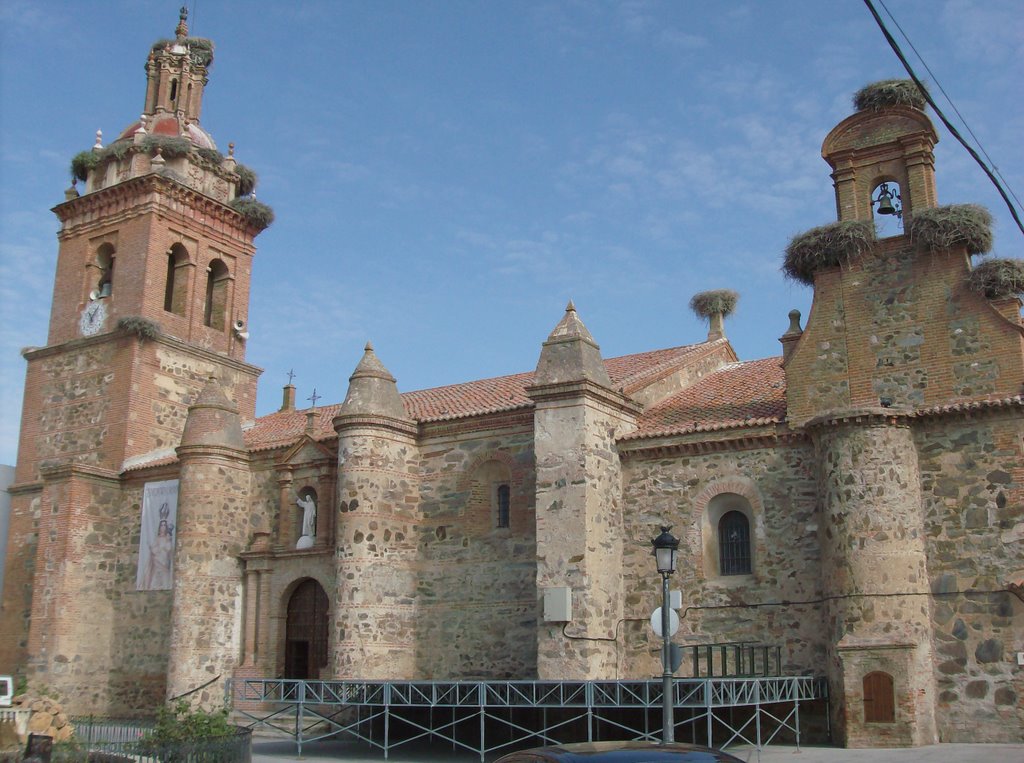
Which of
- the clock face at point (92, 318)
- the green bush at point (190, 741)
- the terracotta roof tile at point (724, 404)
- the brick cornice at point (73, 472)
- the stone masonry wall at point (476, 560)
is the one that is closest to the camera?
the green bush at point (190, 741)

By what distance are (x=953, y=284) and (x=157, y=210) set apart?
70.8 ft

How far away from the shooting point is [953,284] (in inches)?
720

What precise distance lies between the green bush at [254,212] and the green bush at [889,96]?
19.4 metres

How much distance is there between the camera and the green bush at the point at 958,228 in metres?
18.2

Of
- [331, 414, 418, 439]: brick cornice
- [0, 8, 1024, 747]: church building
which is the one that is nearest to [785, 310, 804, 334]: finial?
[0, 8, 1024, 747]: church building

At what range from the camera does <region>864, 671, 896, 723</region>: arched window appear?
1608cm

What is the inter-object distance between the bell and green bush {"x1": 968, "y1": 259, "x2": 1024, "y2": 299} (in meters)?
2.07

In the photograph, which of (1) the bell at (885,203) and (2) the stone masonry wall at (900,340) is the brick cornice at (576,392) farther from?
(1) the bell at (885,203)

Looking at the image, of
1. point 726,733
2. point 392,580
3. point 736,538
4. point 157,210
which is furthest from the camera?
point 157,210

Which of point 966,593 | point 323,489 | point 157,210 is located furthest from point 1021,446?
point 157,210

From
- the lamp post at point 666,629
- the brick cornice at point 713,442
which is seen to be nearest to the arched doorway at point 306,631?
the brick cornice at point 713,442

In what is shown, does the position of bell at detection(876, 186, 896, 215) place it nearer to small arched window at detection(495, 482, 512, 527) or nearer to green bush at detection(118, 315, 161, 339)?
small arched window at detection(495, 482, 512, 527)

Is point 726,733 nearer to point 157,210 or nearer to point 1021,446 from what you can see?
point 1021,446

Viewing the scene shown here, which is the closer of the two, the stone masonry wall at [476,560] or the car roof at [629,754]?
the car roof at [629,754]
